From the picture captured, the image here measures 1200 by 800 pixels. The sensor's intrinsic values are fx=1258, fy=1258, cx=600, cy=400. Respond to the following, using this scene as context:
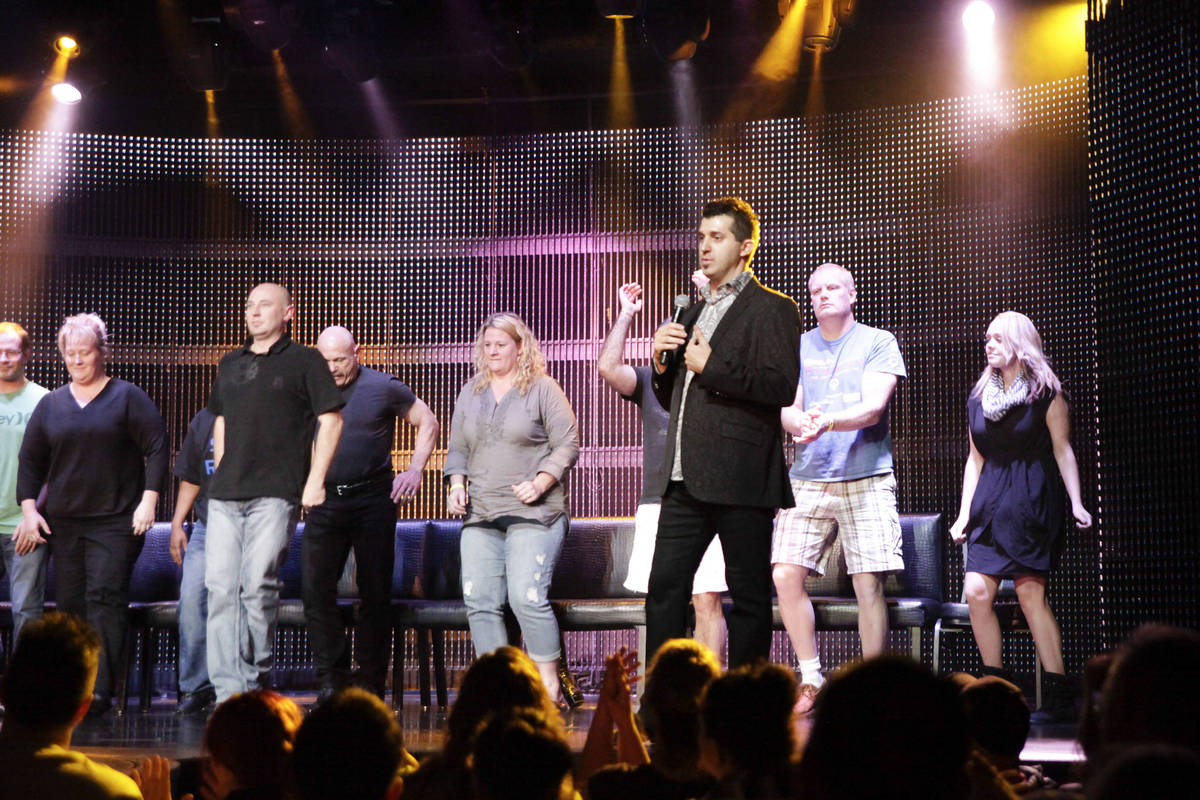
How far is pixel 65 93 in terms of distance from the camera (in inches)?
333

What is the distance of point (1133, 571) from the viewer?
15.3 feet

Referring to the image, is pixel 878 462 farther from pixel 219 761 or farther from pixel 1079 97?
pixel 219 761

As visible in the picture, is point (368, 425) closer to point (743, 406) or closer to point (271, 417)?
point (271, 417)

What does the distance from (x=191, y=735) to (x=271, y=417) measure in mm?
1344

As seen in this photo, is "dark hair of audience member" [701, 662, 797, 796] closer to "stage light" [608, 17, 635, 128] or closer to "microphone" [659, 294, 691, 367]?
"microphone" [659, 294, 691, 367]

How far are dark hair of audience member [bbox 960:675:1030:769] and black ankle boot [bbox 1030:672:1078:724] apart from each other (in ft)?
11.0

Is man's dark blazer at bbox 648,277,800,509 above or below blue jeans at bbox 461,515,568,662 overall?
above

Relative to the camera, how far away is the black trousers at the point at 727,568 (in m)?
4.17

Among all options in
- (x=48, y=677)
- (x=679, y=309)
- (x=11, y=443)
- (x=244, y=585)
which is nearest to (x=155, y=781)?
(x=48, y=677)

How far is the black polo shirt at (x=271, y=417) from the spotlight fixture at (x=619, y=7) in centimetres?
311

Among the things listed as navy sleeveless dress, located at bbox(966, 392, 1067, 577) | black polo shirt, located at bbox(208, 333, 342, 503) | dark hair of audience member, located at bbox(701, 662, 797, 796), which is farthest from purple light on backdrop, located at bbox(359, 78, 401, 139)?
dark hair of audience member, located at bbox(701, 662, 797, 796)

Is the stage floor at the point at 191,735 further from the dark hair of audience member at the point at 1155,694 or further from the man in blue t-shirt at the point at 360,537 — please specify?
the dark hair of audience member at the point at 1155,694

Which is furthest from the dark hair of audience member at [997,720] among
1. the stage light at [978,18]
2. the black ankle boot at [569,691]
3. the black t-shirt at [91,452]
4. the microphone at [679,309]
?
the stage light at [978,18]

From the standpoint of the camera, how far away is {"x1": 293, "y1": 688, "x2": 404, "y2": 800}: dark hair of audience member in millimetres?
1779
